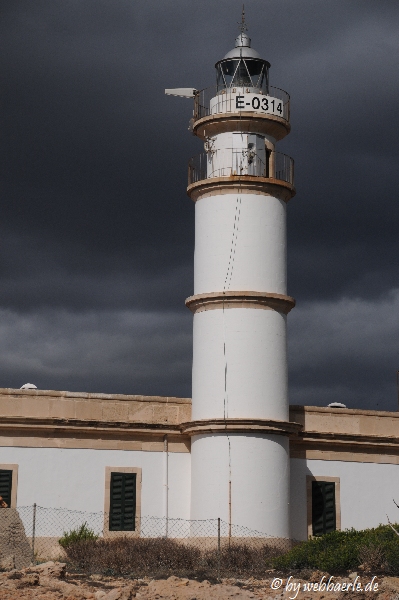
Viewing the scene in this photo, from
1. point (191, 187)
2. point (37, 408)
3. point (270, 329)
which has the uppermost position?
point (191, 187)

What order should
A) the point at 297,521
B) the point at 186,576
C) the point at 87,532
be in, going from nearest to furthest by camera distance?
the point at 186,576
the point at 87,532
the point at 297,521

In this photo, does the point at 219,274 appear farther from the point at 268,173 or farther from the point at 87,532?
the point at 87,532

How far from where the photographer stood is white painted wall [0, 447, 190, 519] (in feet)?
88.8

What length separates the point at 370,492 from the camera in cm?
2973

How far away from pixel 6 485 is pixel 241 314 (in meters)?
7.27

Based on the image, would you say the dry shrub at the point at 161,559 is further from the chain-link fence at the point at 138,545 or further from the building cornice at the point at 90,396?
the building cornice at the point at 90,396

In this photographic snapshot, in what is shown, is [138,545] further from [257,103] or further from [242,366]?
[257,103]

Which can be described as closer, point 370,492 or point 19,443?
point 19,443

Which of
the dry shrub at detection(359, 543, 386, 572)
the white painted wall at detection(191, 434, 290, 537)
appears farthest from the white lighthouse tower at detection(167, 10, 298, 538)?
the dry shrub at detection(359, 543, 386, 572)

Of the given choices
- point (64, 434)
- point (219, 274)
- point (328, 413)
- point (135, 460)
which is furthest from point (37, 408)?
point (328, 413)

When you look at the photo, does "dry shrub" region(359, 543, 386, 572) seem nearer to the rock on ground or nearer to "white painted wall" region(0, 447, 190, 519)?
the rock on ground

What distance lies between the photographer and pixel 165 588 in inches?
735

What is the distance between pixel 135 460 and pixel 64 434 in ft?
6.51

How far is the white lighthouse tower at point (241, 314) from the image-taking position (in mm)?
26891
